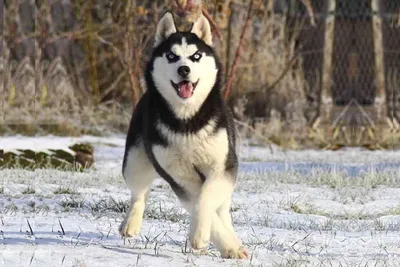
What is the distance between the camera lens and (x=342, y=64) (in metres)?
12.9

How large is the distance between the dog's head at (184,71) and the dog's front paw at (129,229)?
2.48ft

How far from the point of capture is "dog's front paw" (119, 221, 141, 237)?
15.7 feet

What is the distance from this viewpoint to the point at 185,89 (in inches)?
182

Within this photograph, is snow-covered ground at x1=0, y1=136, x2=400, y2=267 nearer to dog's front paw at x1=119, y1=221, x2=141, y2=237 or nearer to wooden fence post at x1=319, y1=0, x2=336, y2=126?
dog's front paw at x1=119, y1=221, x2=141, y2=237

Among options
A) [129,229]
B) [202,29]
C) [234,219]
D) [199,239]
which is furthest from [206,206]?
[234,219]

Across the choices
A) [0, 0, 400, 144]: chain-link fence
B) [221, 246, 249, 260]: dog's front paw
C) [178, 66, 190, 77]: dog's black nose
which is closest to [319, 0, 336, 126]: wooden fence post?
[0, 0, 400, 144]: chain-link fence

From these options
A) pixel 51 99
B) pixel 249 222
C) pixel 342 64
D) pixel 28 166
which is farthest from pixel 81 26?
pixel 249 222

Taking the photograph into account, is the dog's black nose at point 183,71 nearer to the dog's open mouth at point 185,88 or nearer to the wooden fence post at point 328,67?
the dog's open mouth at point 185,88

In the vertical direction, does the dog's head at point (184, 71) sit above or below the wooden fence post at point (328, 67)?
above

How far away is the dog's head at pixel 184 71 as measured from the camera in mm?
4598

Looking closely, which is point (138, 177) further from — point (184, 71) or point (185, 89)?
point (184, 71)

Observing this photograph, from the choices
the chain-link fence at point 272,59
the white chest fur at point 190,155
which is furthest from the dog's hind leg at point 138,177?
the chain-link fence at point 272,59

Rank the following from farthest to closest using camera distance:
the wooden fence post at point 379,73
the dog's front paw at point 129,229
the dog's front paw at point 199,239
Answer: the wooden fence post at point 379,73 → the dog's front paw at point 129,229 → the dog's front paw at point 199,239

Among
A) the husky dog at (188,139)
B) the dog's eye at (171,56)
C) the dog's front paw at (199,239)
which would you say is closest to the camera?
the dog's front paw at (199,239)
